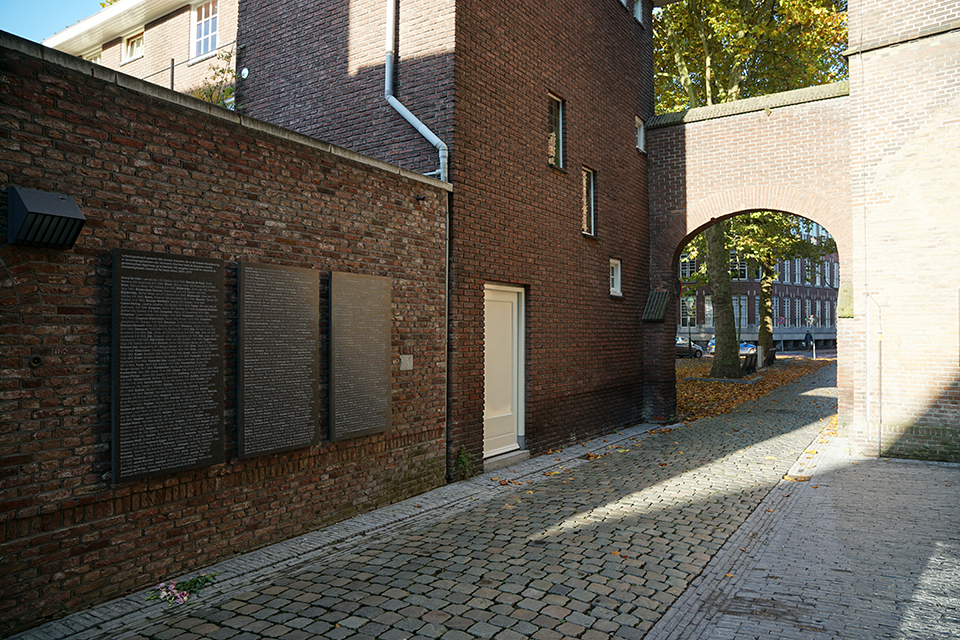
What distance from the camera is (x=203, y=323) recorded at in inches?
198

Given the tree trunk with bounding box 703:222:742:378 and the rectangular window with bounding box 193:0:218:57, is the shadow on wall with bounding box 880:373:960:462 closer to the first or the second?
the tree trunk with bounding box 703:222:742:378

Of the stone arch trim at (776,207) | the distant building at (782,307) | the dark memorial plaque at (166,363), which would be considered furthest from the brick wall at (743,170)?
the distant building at (782,307)

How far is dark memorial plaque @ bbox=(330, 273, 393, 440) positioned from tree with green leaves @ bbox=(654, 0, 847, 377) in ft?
52.4

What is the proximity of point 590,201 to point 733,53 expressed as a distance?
11403 millimetres

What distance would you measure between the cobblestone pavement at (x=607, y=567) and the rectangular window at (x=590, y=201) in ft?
16.5

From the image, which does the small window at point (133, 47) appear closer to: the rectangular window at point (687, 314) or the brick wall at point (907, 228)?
the brick wall at point (907, 228)

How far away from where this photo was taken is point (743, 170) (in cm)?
1278

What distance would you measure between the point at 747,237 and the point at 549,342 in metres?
16.2

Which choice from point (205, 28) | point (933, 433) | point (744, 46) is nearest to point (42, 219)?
point (205, 28)

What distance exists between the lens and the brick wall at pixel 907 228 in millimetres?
9375

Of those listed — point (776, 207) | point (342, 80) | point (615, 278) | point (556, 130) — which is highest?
point (342, 80)

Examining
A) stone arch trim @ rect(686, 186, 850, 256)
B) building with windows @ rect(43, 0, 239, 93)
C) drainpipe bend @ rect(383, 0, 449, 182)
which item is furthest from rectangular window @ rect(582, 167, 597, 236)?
building with windows @ rect(43, 0, 239, 93)

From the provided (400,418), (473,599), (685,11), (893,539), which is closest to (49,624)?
(473,599)

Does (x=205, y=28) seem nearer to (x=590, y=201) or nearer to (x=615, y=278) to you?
(x=590, y=201)
